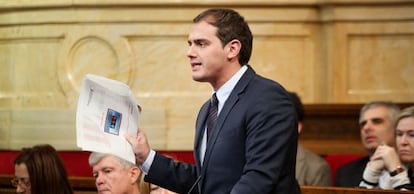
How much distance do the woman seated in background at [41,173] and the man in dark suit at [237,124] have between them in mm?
2314

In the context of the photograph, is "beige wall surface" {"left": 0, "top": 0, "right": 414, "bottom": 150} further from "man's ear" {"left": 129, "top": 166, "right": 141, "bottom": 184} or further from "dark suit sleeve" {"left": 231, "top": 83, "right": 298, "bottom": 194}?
"dark suit sleeve" {"left": 231, "top": 83, "right": 298, "bottom": 194}

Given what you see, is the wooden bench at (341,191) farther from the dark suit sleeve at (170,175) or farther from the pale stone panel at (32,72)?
the pale stone panel at (32,72)

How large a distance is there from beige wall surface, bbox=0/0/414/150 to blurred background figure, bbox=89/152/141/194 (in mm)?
2528

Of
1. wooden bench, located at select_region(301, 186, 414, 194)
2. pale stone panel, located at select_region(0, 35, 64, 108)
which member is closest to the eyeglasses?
pale stone panel, located at select_region(0, 35, 64, 108)

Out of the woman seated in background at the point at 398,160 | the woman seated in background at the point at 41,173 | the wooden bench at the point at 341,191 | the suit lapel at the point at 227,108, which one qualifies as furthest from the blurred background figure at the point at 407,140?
the suit lapel at the point at 227,108

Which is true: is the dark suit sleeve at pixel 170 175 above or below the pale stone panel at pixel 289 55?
below

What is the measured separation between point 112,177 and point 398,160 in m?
1.62

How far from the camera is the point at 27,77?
8.46m

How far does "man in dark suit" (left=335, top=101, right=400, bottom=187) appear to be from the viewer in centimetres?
675

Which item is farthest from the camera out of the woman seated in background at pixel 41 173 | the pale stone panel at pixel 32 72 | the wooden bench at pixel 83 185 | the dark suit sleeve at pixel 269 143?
the pale stone panel at pixel 32 72

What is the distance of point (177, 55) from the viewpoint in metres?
8.20

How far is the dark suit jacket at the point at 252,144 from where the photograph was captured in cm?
401

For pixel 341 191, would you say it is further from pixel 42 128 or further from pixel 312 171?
pixel 42 128

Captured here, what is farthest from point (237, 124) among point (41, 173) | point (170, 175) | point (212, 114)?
point (41, 173)
